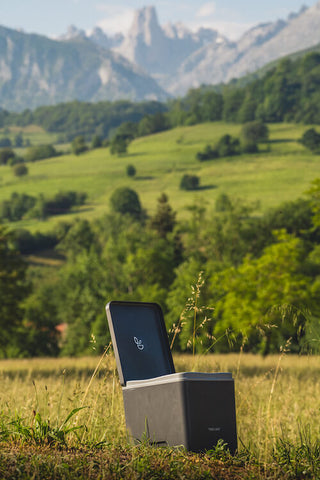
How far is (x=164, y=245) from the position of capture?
2594 inches

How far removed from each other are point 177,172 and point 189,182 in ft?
34.7

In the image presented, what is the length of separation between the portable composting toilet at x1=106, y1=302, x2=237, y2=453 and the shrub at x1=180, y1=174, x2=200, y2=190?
125 metres

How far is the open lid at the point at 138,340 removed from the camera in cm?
452

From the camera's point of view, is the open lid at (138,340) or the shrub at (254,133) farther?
the shrub at (254,133)

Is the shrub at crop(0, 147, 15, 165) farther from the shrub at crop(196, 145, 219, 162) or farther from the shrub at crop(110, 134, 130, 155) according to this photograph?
the shrub at crop(196, 145, 219, 162)

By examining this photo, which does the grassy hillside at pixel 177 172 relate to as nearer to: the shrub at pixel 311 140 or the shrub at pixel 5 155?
the shrub at pixel 311 140

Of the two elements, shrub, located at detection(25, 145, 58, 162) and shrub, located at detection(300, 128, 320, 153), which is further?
shrub, located at detection(25, 145, 58, 162)

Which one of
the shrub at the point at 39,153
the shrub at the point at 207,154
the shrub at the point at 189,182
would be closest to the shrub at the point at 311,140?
the shrub at the point at 207,154

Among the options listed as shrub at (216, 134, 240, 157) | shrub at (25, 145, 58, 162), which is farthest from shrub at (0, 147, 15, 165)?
shrub at (216, 134, 240, 157)

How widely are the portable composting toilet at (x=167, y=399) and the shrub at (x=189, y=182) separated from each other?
125 meters

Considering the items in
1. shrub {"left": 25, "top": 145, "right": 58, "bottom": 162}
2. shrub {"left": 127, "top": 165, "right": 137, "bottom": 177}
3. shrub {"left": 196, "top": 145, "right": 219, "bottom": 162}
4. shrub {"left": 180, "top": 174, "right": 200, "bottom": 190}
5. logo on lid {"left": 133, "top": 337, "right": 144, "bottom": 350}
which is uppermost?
shrub {"left": 25, "top": 145, "right": 58, "bottom": 162}

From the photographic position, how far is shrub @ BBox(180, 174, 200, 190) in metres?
129

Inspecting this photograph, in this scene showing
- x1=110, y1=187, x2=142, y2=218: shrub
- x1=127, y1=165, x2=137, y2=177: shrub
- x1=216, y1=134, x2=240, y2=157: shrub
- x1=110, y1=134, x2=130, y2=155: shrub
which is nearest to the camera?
x1=110, y1=187, x2=142, y2=218: shrub

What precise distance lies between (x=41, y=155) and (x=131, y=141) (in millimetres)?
28796
